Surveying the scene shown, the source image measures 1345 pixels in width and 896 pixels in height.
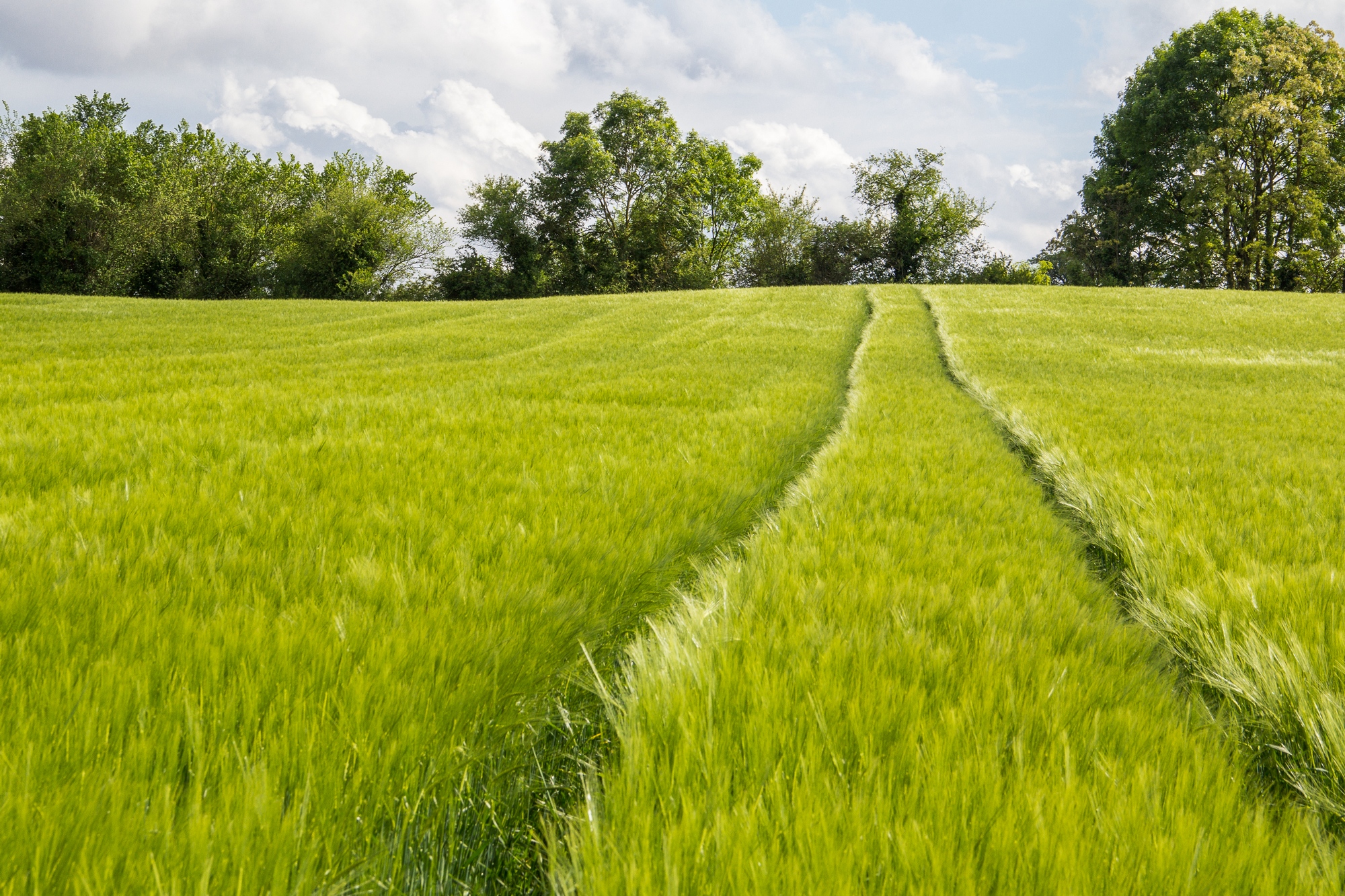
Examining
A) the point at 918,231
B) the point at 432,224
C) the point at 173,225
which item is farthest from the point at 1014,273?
the point at 173,225

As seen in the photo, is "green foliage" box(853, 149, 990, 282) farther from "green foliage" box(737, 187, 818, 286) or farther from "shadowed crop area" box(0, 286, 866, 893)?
"shadowed crop area" box(0, 286, 866, 893)

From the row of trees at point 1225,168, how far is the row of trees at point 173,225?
1894 inches

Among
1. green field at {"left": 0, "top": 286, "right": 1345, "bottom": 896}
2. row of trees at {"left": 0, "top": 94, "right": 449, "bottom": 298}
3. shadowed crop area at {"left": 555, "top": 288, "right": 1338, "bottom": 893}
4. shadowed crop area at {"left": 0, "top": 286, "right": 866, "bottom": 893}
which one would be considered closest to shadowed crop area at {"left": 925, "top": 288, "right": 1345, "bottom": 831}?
green field at {"left": 0, "top": 286, "right": 1345, "bottom": 896}

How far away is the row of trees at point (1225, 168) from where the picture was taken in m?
36.4

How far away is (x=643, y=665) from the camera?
1.45 meters

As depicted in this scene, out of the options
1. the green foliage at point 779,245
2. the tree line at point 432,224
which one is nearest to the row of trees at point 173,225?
the tree line at point 432,224

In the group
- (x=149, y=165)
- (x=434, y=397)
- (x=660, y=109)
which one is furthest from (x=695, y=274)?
(x=434, y=397)

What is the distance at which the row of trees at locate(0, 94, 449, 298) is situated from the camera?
40469 millimetres

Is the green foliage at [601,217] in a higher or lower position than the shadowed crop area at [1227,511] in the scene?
higher

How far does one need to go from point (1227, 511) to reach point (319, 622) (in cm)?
354

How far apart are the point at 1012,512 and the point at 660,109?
57317 millimetres

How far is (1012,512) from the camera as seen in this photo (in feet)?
9.78

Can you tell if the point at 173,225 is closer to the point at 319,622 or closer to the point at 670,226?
the point at 670,226

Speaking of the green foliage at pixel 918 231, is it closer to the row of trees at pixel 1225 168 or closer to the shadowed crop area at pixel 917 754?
the row of trees at pixel 1225 168
